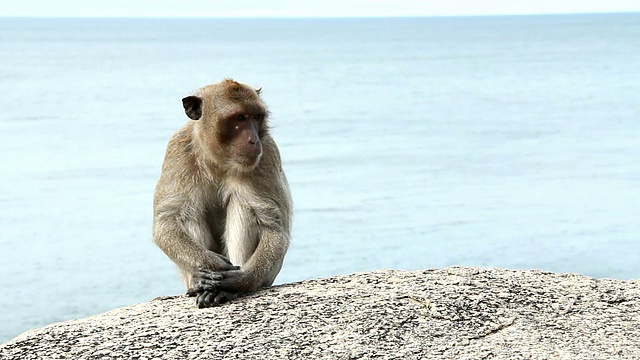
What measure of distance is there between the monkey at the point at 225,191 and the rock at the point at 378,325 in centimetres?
35

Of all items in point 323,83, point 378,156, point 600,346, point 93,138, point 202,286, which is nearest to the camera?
point 600,346

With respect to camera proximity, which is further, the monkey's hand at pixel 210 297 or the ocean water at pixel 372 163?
the ocean water at pixel 372 163

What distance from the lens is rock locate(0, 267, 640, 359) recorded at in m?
5.23

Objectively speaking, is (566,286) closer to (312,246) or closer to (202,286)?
(202,286)

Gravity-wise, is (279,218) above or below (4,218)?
above

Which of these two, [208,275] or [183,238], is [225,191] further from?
[208,275]

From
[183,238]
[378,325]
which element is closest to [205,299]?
[183,238]

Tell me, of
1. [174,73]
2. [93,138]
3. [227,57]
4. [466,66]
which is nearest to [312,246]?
[93,138]

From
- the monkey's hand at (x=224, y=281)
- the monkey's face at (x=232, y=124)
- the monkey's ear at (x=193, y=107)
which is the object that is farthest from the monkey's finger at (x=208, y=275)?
the monkey's ear at (x=193, y=107)

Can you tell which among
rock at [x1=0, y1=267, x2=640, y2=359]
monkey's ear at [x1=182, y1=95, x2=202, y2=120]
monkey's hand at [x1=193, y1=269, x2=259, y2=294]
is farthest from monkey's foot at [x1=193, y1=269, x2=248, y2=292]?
monkey's ear at [x1=182, y1=95, x2=202, y2=120]

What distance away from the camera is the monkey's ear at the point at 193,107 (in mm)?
6699

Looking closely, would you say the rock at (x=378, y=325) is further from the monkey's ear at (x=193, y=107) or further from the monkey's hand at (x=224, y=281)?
the monkey's ear at (x=193, y=107)

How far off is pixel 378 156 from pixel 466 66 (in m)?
46.8

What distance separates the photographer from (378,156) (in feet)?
89.9
